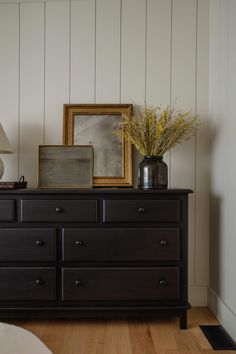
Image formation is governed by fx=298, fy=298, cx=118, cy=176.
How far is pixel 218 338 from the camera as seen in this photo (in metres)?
1.73

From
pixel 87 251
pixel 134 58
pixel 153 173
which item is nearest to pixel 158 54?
pixel 134 58

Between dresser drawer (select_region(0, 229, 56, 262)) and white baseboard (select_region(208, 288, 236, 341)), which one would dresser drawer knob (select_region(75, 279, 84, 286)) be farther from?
white baseboard (select_region(208, 288, 236, 341))

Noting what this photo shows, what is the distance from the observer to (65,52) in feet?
7.32

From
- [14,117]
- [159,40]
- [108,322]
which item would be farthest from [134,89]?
[108,322]

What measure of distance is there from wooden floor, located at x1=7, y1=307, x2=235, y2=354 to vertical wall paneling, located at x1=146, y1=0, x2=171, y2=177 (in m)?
1.12

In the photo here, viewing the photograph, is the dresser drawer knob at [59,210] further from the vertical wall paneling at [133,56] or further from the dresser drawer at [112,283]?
the vertical wall paneling at [133,56]

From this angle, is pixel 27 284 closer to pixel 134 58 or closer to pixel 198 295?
pixel 198 295

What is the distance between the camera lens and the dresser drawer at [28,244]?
1.79 metres

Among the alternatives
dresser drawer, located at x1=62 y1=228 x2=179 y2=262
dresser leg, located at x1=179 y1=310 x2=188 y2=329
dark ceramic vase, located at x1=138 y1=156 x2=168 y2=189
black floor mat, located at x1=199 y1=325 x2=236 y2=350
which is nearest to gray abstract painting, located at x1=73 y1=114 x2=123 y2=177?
dark ceramic vase, located at x1=138 y1=156 x2=168 y2=189

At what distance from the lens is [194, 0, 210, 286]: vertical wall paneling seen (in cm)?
221

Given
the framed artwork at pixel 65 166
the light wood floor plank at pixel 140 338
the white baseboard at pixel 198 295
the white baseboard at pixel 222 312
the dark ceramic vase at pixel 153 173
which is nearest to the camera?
the light wood floor plank at pixel 140 338

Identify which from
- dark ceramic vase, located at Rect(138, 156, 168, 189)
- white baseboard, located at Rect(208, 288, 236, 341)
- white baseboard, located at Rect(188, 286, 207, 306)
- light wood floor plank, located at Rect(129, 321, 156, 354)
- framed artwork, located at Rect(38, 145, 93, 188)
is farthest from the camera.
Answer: white baseboard, located at Rect(188, 286, 207, 306)

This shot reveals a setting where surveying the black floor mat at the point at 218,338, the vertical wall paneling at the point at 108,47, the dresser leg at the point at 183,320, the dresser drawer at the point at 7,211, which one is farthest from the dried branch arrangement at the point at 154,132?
the black floor mat at the point at 218,338

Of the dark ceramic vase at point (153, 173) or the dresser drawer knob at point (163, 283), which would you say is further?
the dark ceramic vase at point (153, 173)
